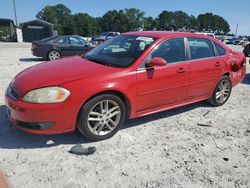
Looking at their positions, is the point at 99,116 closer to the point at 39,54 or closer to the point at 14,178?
the point at 14,178

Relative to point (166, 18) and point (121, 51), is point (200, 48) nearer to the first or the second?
point (121, 51)

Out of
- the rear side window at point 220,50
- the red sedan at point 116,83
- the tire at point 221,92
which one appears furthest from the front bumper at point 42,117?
the rear side window at point 220,50

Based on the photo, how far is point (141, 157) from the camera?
10.5 ft

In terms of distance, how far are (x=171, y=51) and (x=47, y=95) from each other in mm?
2191

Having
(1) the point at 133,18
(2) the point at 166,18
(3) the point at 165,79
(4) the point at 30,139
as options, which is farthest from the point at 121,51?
(2) the point at 166,18

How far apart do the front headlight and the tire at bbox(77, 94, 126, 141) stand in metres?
0.32

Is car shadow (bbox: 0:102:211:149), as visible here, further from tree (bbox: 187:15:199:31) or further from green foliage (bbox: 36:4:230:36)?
tree (bbox: 187:15:199:31)

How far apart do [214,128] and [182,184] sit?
1.75 m

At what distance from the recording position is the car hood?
10.7 ft

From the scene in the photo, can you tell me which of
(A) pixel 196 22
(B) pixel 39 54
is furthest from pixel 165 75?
(A) pixel 196 22

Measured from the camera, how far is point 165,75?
13.0 ft

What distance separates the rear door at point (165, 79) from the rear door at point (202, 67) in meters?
0.19

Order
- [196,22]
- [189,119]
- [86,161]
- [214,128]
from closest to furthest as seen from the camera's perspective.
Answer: [86,161]
[214,128]
[189,119]
[196,22]

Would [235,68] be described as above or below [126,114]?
above
